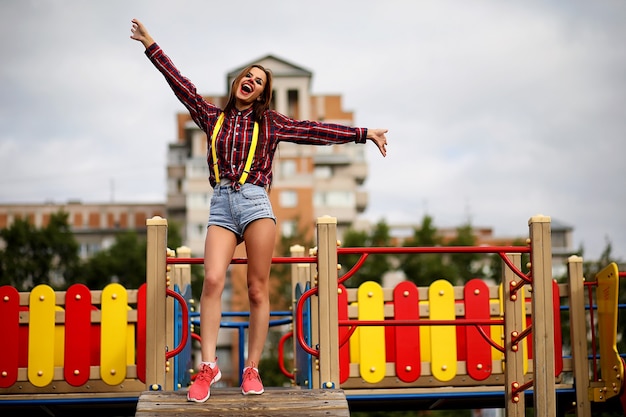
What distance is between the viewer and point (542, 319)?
6.55 m

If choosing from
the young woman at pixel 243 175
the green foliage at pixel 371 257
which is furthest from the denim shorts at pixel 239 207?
the green foliage at pixel 371 257

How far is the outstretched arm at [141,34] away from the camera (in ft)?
→ 20.3

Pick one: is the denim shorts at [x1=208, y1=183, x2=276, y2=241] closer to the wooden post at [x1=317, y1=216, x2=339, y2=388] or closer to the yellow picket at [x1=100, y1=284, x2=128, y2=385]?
the wooden post at [x1=317, y1=216, x2=339, y2=388]

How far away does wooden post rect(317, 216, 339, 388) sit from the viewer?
6203 millimetres

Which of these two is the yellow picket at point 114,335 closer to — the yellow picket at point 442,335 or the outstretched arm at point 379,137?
the yellow picket at point 442,335

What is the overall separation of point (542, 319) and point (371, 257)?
39.3m

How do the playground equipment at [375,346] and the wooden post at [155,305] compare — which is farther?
the playground equipment at [375,346]

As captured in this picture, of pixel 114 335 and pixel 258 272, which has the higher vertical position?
pixel 258 272

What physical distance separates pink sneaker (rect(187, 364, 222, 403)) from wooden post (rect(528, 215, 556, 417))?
2186mm

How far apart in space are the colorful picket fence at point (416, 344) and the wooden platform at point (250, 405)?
3.21 m

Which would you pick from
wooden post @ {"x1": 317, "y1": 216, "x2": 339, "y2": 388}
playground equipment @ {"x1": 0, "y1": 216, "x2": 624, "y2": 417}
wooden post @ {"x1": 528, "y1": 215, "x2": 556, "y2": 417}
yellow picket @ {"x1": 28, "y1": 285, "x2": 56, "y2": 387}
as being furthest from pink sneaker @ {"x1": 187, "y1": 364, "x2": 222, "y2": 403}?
yellow picket @ {"x1": 28, "y1": 285, "x2": 56, "y2": 387}

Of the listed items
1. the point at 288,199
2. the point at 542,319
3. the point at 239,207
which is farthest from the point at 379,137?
the point at 288,199

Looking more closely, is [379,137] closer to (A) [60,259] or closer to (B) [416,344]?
(B) [416,344]

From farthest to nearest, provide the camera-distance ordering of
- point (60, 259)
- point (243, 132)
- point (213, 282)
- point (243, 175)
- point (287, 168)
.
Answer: point (287, 168) < point (60, 259) < point (243, 132) < point (243, 175) < point (213, 282)
